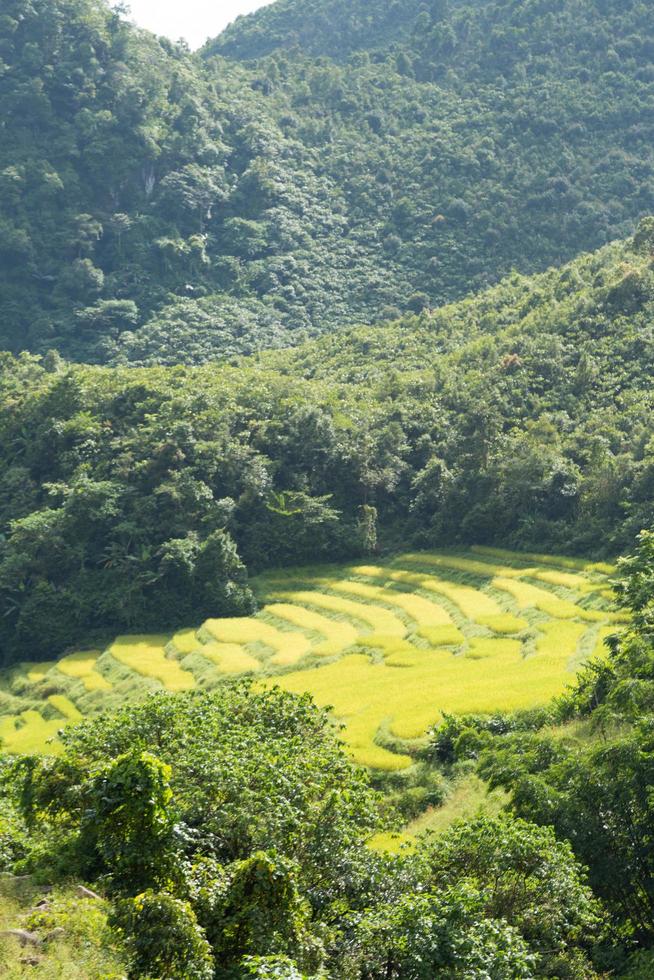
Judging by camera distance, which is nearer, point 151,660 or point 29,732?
point 29,732


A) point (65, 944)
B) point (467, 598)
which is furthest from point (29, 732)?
point (65, 944)

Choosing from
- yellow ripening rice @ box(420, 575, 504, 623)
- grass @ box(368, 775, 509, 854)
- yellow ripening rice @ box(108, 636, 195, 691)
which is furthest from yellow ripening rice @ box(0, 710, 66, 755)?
yellow ripening rice @ box(420, 575, 504, 623)

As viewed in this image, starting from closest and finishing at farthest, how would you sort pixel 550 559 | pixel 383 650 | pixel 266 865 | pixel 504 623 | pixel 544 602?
1. pixel 266 865
2. pixel 383 650
3. pixel 504 623
4. pixel 544 602
5. pixel 550 559

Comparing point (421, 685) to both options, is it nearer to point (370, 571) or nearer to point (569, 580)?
point (569, 580)

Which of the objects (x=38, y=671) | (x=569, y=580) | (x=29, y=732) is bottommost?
(x=29, y=732)

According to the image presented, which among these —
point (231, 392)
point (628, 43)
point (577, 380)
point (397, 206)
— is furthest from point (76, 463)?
point (628, 43)

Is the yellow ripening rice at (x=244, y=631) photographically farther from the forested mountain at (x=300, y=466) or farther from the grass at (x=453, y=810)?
the grass at (x=453, y=810)

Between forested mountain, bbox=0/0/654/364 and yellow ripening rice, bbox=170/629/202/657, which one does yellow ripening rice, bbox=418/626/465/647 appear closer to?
yellow ripening rice, bbox=170/629/202/657
